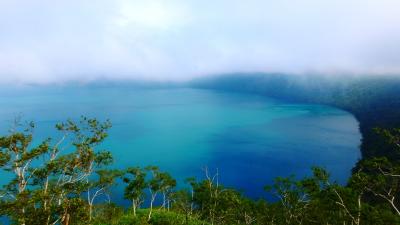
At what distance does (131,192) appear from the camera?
5475 centimetres

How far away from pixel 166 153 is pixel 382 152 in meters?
86.1

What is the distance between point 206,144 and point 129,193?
Answer: 423 ft

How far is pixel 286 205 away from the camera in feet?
174

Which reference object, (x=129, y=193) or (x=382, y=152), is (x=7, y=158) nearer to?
(x=129, y=193)

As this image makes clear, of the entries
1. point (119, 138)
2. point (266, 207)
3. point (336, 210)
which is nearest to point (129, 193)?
point (266, 207)

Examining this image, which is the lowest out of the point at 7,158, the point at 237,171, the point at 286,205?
the point at 237,171

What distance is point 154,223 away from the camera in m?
41.4

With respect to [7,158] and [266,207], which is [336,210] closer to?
[266,207]

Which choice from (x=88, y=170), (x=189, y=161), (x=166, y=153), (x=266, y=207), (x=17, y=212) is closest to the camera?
(x=17, y=212)

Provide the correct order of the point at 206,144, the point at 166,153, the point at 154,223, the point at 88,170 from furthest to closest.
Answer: the point at 206,144, the point at 166,153, the point at 154,223, the point at 88,170

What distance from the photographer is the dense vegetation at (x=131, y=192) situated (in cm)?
2491

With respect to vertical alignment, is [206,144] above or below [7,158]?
below

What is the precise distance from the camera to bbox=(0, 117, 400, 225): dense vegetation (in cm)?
2491

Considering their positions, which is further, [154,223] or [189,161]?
[189,161]
